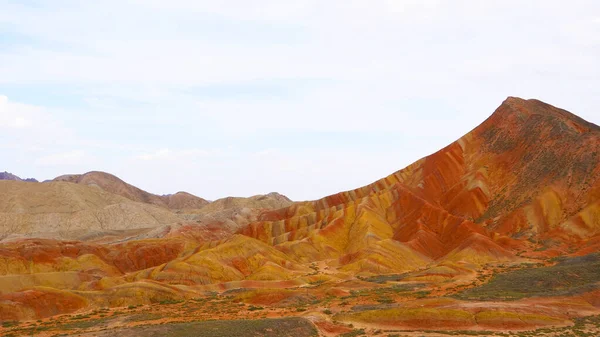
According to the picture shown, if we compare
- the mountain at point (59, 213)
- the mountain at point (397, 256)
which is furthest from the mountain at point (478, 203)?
the mountain at point (59, 213)

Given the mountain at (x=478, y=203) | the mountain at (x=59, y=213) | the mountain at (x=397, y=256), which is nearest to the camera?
the mountain at (x=397, y=256)

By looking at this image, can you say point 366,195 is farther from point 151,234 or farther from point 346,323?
point 346,323

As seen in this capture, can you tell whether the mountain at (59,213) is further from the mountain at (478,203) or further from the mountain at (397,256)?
the mountain at (478,203)

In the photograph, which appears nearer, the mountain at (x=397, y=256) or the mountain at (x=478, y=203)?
the mountain at (x=397, y=256)

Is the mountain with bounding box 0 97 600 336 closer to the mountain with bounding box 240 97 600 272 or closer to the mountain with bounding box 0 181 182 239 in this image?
the mountain with bounding box 240 97 600 272

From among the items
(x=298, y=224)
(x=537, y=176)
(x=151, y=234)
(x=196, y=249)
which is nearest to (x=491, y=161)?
(x=537, y=176)

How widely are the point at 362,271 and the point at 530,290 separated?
37250 mm

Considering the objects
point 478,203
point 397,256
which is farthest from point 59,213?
point 478,203

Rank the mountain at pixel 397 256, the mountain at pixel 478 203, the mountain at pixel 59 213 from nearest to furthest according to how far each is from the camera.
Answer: the mountain at pixel 397 256, the mountain at pixel 478 203, the mountain at pixel 59 213

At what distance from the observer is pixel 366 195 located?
150375mm

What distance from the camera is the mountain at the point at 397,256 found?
58.5m

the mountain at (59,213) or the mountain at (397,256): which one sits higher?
the mountain at (59,213)

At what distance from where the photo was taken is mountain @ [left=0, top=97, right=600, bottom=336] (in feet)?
192

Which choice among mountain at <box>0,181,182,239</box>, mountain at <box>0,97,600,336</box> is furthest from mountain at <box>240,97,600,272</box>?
mountain at <box>0,181,182,239</box>
